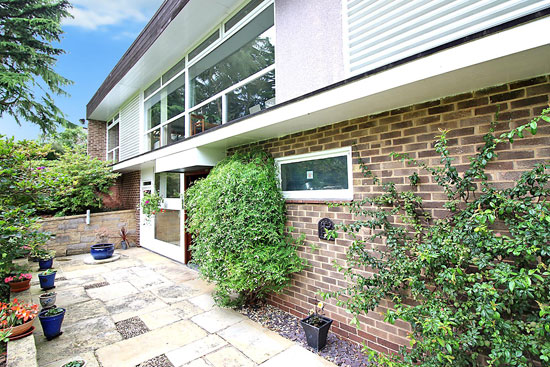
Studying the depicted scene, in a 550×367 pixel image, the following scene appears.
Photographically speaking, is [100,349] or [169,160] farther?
[169,160]

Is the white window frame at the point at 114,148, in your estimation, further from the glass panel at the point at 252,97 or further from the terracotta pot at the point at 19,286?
the glass panel at the point at 252,97

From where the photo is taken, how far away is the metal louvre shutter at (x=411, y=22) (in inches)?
78.0

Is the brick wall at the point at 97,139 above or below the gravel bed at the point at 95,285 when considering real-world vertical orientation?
above

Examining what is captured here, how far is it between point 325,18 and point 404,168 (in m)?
2.01

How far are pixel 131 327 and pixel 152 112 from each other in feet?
21.1

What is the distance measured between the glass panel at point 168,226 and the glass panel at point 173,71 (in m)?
3.76

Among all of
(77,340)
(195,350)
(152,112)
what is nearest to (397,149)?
(195,350)

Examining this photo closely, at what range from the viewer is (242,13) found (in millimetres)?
4660

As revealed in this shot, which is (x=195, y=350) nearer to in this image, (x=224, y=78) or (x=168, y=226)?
(x=224, y=78)

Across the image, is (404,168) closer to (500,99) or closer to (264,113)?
(500,99)

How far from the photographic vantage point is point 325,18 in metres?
3.06

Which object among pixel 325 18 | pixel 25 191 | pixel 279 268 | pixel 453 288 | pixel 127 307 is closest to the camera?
pixel 453 288

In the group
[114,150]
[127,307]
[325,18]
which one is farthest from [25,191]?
[114,150]

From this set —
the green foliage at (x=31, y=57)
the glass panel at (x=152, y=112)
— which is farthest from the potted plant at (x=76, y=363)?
the green foliage at (x=31, y=57)
